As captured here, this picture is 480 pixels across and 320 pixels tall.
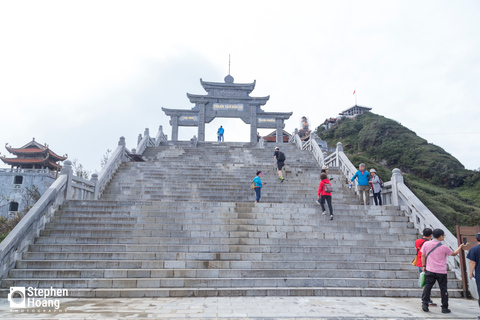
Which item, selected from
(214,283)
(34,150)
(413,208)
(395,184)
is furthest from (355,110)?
(214,283)

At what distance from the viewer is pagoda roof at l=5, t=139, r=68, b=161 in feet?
114

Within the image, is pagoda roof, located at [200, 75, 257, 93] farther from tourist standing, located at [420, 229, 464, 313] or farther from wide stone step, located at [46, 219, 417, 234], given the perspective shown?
tourist standing, located at [420, 229, 464, 313]

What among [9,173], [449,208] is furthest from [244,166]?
[9,173]

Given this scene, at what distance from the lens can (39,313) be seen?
431 centimetres

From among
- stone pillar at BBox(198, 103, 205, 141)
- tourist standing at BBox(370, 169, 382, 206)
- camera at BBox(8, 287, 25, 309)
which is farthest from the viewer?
stone pillar at BBox(198, 103, 205, 141)

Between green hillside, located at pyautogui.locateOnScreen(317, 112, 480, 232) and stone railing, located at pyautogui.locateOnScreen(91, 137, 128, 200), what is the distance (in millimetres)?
19050

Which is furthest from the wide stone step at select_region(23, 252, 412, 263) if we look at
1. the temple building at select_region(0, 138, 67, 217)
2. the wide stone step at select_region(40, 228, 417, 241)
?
the temple building at select_region(0, 138, 67, 217)

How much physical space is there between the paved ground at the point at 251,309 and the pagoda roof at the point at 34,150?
115 ft

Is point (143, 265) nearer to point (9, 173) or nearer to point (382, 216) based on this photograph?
point (382, 216)

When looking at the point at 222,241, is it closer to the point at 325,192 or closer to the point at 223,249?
the point at 223,249

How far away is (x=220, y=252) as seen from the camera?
6.64 meters

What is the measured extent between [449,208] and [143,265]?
23.9 meters

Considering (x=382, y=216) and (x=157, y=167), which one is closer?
(x=382, y=216)

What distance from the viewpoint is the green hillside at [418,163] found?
23.0 m
